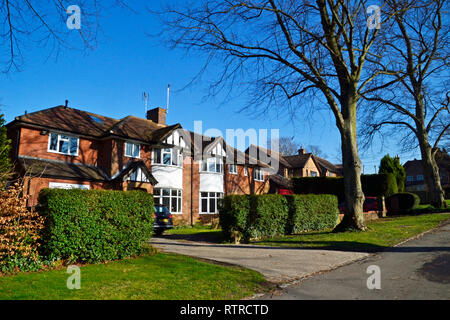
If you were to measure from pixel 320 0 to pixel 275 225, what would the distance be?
35.2 ft

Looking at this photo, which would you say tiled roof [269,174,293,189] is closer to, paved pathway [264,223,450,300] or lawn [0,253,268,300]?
paved pathway [264,223,450,300]

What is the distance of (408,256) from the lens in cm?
885

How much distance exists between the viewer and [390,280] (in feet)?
20.7

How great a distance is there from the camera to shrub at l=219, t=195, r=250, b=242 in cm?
1323

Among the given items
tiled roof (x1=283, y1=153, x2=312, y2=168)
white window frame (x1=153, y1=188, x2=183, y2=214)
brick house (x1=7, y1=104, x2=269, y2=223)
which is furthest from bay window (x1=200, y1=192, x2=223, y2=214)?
tiled roof (x1=283, y1=153, x2=312, y2=168)

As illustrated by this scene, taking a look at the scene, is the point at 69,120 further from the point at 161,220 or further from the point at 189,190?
the point at 161,220

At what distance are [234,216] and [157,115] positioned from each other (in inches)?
761

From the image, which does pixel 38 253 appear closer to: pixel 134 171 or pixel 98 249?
pixel 98 249

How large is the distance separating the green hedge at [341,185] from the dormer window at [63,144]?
84.6ft

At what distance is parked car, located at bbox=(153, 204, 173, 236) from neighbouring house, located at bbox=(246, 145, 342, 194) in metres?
23.9

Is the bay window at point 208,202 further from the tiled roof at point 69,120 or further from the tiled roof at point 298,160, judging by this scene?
the tiled roof at point 298,160

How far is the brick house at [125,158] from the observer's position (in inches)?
744

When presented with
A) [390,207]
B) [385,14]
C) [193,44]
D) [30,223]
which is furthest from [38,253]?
[390,207]

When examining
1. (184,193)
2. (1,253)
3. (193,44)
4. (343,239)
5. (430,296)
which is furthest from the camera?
(184,193)
